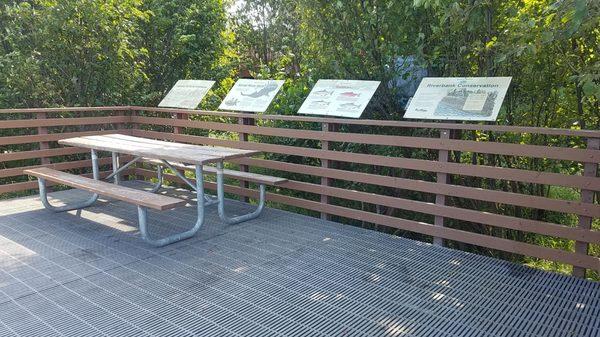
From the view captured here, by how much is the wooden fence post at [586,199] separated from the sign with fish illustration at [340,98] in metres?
2.04

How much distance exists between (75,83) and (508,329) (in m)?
6.59

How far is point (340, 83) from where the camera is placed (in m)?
5.41

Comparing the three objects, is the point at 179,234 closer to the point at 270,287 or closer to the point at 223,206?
the point at 223,206

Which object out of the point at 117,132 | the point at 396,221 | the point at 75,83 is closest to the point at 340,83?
the point at 396,221

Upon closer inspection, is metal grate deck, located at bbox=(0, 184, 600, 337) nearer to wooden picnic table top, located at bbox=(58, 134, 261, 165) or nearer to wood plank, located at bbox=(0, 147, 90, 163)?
wooden picnic table top, located at bbox=(58, 134, 261, 165)

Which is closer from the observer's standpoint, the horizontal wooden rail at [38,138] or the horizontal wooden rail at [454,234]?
the horizontal wooden rail at [454,234]

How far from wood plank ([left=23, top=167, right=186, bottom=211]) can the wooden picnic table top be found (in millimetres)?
374

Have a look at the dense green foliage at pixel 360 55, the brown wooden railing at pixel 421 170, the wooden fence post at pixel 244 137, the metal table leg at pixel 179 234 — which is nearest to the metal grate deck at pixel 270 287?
the metal table leg at pixel 179 234

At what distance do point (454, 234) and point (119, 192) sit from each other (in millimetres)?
2956

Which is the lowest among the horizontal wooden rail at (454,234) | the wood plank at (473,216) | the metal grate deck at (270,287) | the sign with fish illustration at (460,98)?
the metal grate deck at (270,287)

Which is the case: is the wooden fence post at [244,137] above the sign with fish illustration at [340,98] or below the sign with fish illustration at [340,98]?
below

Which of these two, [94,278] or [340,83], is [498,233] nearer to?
[340,83]

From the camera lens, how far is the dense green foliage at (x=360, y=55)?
14.0 feet

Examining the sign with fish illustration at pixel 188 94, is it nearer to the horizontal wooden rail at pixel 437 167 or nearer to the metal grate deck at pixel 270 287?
the horizontal wooden rail at pixel 437 167
